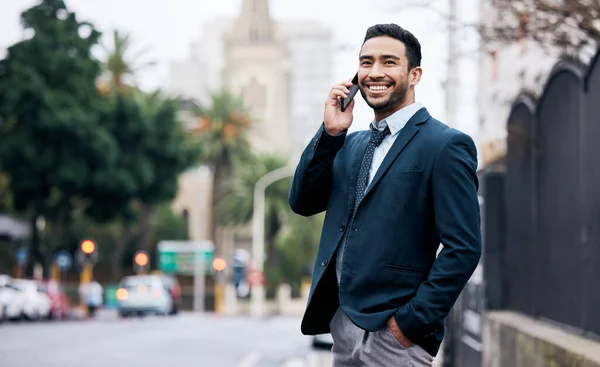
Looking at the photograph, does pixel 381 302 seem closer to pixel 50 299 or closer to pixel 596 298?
pixel 596 298

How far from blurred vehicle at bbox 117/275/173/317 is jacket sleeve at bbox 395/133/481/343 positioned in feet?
131

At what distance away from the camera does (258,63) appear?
120688 millimetres

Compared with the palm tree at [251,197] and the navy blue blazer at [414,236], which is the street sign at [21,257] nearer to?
the palm tree at [251,197]

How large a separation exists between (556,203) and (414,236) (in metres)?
4.72

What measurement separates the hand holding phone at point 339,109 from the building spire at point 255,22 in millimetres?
117404

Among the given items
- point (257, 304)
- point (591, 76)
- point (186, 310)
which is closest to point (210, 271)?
point (186, 310)

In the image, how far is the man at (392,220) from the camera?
3867 millimetres

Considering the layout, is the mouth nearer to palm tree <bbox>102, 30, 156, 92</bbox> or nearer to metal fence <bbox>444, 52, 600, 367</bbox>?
metal fence <bbox>444, 52, 600, 367</bbox>

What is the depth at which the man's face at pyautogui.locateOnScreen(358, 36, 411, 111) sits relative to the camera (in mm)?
4008

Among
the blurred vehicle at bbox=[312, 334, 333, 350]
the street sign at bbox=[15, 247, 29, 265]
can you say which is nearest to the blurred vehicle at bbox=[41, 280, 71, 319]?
the street sign at bbox=[15, 247, 29, 265]

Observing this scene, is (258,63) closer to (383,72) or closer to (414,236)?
(383,72)

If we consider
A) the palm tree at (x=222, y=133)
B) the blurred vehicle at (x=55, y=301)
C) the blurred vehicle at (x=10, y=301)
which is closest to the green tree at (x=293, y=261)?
the palm tree at (x=222, y=133)

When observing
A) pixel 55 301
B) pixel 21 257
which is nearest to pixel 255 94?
pixel 21 257

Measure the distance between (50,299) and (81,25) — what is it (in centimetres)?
1068
